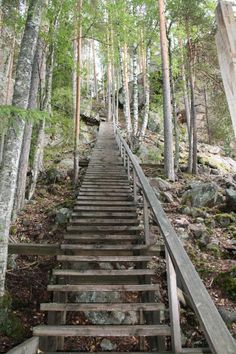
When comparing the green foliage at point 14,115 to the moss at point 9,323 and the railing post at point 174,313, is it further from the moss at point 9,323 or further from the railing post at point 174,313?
the railing post at point 174,313

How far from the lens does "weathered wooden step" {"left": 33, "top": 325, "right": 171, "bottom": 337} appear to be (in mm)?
3090

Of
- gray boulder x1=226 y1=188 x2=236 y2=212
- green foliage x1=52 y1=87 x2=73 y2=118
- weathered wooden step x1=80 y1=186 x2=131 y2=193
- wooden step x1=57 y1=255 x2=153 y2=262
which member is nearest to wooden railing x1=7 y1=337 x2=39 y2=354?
wooden step x1=57 y1=255 x2=153 y2=262

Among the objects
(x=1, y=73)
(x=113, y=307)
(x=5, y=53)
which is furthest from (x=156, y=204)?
(x=5, y=53)

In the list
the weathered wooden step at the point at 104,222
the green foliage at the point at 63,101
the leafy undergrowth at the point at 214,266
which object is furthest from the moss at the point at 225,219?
the green foliage at the point at 63,101

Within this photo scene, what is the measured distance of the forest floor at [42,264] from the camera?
393cm

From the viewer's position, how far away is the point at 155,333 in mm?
3096

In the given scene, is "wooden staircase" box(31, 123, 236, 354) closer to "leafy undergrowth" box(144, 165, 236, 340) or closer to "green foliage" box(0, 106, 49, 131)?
"leafy undergrowth" box(144, 165, 236, 340)

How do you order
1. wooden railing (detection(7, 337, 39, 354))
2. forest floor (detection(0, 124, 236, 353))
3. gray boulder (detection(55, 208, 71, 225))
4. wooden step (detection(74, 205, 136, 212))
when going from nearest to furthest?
1. wooden railing (detection(7, 337, 39, 354))
2. forest floor (detection(0, 124, 236, 353))
3. wooden step (detection(74, 205, 136, 212))
4. gray boulder (detection(55, 208, 71, 225))

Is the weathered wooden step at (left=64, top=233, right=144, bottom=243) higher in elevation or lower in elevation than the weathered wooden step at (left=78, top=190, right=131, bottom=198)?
lower

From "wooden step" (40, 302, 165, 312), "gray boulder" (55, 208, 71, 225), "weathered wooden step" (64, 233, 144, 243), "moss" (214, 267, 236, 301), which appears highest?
"gray boulder" (55, 208, 71, 225)

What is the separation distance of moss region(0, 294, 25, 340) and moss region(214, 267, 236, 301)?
3070 mm

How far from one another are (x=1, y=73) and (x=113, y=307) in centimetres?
1495

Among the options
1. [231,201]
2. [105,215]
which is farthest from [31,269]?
[231,201]

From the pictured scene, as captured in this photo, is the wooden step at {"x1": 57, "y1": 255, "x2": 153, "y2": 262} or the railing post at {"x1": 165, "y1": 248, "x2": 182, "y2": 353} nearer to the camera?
the railing post at {"x1": 165, "y1": 248, "x2": 182, "y2": 353}
